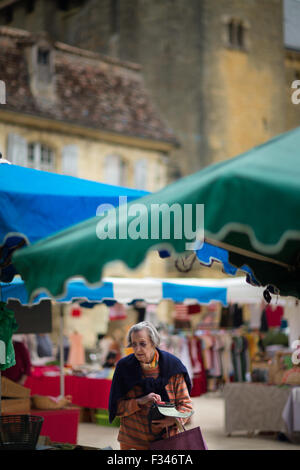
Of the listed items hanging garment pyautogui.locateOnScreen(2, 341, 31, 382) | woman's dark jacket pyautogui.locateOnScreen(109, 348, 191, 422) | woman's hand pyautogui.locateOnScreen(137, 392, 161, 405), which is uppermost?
woman's dark jacket pyautogui.locateOnScreen(109, 348, 191, 422)

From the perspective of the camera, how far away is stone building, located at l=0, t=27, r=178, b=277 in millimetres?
27188

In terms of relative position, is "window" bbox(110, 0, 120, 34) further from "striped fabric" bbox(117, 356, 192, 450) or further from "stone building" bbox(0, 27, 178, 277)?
"striped fabric" bbox(117, 356, 192, 450)

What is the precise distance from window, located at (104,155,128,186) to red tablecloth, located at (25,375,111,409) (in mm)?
15551

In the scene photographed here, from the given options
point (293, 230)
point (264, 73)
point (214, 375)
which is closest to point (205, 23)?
point (264, 73)

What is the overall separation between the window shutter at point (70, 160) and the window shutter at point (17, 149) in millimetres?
1537

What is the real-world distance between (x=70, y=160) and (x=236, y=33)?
10463 mm

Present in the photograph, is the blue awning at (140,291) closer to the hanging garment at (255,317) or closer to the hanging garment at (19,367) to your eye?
the hanging garment at (19,367)

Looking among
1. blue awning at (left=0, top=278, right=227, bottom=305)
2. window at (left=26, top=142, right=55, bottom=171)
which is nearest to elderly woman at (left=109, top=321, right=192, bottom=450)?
blue awning at (left=0, top=278, right=227, bottom=305)

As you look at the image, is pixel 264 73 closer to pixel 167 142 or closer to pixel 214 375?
pixel 167 142

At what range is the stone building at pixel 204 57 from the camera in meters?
32.1

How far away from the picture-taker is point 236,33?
3366 cm

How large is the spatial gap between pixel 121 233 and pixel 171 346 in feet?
47.0

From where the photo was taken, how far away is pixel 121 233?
3.95 m

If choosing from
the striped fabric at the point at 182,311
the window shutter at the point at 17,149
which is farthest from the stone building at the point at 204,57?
the striped fabric at the point at 182,311
